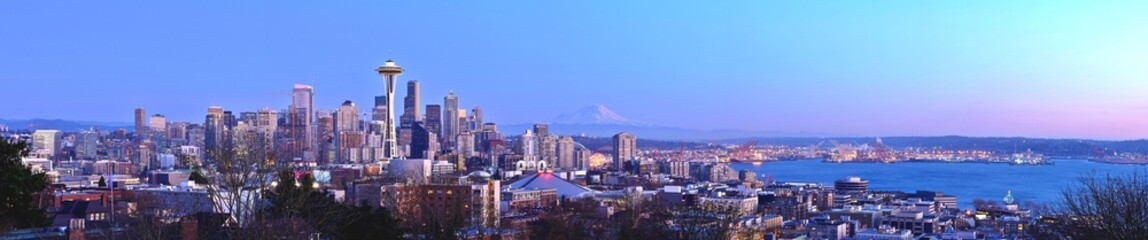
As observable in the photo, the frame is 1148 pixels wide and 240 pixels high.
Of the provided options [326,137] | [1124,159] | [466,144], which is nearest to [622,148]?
[466,144]

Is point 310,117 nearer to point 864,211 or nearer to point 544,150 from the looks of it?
point 544,150

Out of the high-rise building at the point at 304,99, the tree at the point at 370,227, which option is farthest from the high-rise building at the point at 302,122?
the tree at the point at 370,227

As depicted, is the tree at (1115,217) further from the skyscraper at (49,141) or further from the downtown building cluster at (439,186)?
the skyscraper at (49,141)

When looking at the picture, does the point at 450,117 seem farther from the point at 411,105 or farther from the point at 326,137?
the point at 326,137

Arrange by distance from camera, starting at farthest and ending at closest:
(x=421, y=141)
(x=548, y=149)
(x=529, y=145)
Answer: (x=421, y=141), (x=548, y=149), (x=529, y=145)

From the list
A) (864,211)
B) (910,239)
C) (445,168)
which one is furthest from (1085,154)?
(910,239)

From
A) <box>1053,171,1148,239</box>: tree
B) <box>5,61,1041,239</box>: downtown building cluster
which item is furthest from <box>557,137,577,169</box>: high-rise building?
<box>1053,171,1148,239</box>: tree

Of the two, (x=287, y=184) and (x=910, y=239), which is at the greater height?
(x=287, y=184)
